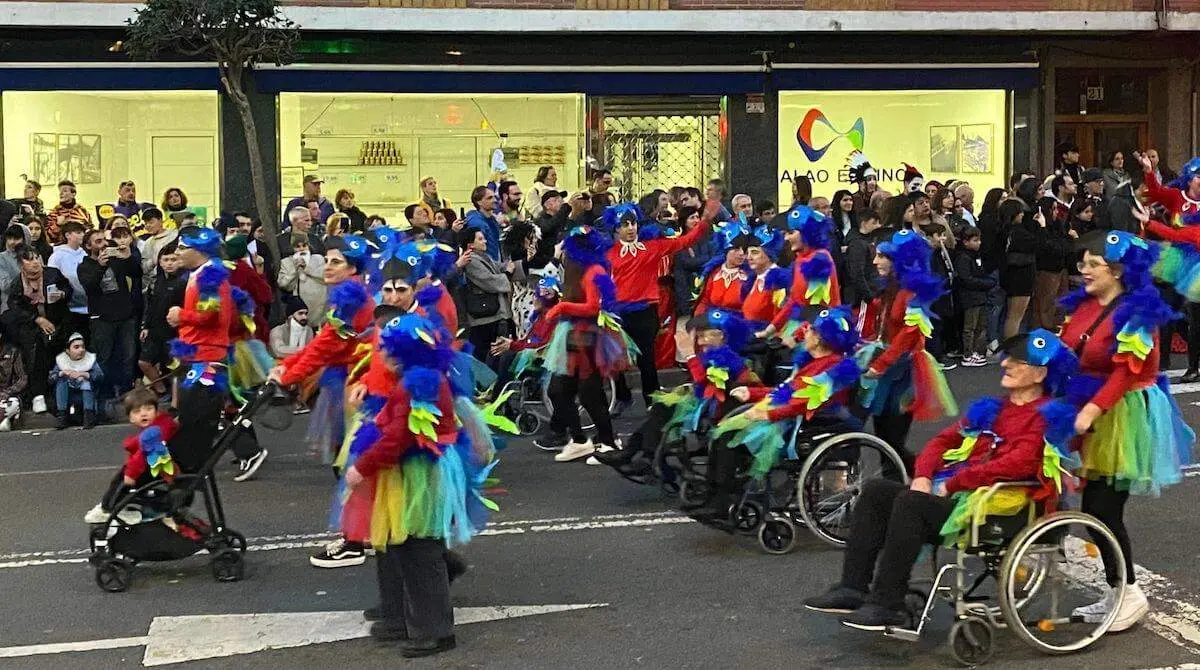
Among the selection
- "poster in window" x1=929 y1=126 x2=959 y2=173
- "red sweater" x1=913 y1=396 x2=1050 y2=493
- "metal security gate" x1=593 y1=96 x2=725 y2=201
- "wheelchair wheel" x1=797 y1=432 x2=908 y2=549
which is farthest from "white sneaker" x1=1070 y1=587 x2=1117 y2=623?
"poster in window" x1=929 y1=126 x2=959 y2=173

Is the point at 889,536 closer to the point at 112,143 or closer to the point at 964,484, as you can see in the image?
the point at 964,484

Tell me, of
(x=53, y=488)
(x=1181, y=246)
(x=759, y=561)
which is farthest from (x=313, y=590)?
(x=1181, y=246)

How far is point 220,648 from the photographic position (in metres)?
7.03

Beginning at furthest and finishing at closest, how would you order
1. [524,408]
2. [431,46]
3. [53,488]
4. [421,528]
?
[431,46], [524,408], [53,488], [421,528]

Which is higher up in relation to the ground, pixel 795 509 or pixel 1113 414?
pixel 1113 414

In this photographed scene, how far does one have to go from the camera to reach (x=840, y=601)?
6551 mm

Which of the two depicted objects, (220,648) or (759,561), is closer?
(220,648)

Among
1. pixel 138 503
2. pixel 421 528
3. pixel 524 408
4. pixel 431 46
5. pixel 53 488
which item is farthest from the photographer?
pixel 431 46

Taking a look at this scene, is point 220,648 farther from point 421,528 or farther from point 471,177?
point 471,177

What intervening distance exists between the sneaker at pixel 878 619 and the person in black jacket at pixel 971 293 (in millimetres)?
9748

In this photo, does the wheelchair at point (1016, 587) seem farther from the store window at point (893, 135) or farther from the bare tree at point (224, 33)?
the store window at point (893, 135)

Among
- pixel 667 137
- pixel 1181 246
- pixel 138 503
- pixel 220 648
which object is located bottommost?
pixel 220 648

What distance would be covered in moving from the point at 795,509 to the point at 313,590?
2.66 m

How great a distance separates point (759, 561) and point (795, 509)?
38cm
